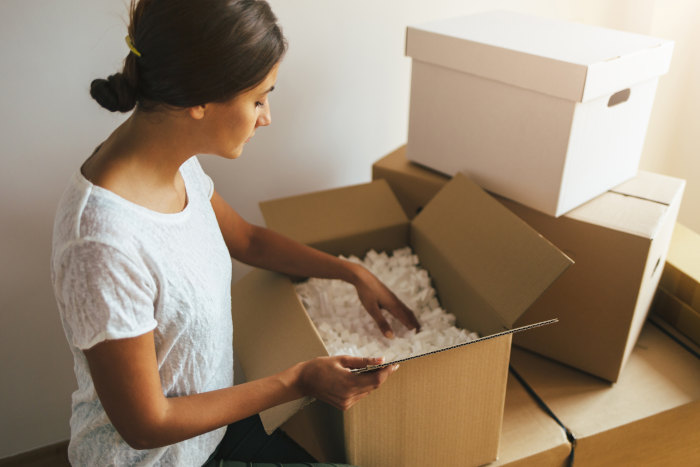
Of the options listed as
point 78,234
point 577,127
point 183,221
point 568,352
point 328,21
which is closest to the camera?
point 78,234

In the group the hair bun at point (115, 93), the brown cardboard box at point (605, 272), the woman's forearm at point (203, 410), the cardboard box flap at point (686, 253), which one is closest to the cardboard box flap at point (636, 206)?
the brown cardboard box at point (605, 272)

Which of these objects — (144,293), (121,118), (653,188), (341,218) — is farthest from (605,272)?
(121,118)

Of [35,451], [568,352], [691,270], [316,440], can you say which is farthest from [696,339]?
[35,451]

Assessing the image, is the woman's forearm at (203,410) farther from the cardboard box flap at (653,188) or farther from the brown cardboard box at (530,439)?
the cardboard box flap at (653,188)

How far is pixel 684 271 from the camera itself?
3.99 feet

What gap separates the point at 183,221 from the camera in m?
0.78

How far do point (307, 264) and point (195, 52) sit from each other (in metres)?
0.53

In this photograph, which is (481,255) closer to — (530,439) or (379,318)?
(379,318)

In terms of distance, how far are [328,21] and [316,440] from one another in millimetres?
901

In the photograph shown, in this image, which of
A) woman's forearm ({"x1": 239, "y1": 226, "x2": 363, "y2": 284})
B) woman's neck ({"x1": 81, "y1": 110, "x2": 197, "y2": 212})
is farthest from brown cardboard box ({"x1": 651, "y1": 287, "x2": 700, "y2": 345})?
woman's neck ({"x1": 81, "y1": 110, "x2": 197, "y2": 212})

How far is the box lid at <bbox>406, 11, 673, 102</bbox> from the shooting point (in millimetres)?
991

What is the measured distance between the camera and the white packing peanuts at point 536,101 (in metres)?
1.02

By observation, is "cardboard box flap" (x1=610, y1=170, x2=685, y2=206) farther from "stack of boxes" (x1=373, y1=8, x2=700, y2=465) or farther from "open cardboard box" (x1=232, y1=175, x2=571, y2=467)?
"open cardboard box" (x1=232, y1=175, x2=571, y2=467)

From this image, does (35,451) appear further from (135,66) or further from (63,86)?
(135,66)
